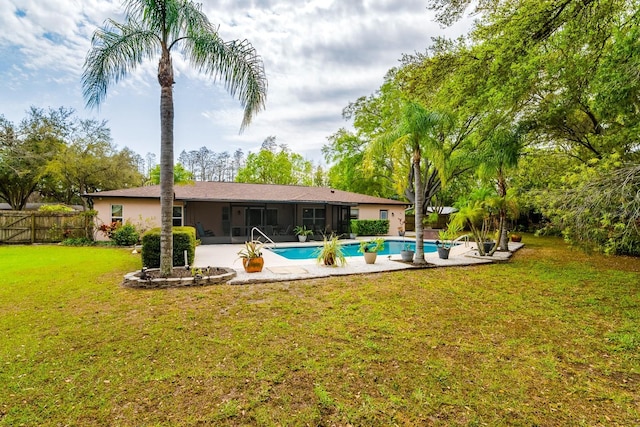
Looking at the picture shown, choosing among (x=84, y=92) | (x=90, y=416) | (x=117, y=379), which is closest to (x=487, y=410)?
(x=90, y=416)

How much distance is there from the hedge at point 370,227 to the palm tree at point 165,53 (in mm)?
13500

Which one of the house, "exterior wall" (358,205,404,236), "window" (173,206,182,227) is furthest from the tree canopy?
"window" (173,206,182,227)

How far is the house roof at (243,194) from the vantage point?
14.3 m

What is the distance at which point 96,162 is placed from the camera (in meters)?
23.7

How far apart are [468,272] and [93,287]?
9039mm

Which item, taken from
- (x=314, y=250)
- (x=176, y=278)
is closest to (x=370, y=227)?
(x=314, y=250)

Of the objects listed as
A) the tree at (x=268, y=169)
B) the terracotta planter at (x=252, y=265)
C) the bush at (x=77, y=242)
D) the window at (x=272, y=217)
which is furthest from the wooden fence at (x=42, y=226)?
the tree at (x=268, y=169)

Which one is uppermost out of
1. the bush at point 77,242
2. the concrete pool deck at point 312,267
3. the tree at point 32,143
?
the tree at point 32,143

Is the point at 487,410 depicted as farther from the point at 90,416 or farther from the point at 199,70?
the point at 199,70

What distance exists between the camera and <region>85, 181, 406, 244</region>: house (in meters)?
14.2

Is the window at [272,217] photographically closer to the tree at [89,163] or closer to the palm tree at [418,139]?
the palm tree at [418,139]

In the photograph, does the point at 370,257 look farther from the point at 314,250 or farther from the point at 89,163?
the point at 89,163

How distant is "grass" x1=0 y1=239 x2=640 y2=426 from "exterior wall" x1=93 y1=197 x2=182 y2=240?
842 cm

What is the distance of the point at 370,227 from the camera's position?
19.5 m
